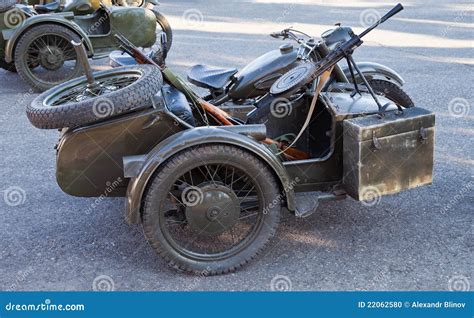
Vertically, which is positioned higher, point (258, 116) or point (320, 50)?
point (320, 50)

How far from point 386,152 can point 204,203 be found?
1089mm

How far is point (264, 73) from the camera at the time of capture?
4.66 meters

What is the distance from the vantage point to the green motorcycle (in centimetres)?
795

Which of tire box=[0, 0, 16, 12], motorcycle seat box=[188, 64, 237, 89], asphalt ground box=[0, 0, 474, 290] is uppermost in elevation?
motorcycle seat box=[188, 64, 237, 89]

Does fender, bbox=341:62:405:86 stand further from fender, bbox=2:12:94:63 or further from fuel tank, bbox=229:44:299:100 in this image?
fender, bbox=2:12:94:63

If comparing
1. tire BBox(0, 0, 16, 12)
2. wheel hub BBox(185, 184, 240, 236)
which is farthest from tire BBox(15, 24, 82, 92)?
wheel hub BBox(185, 184, 240, 236)

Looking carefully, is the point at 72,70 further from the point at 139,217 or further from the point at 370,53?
the point at 139,217

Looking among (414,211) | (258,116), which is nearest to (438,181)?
(414,211)

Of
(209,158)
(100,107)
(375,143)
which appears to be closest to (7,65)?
(100,107)

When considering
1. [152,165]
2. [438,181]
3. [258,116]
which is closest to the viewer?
[152,165]

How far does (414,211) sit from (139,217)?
1.95m

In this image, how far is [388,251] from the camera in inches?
163

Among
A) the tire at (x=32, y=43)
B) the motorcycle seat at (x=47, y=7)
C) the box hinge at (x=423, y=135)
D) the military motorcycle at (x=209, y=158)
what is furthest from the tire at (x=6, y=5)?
the box hinge at (x=423, y=135)

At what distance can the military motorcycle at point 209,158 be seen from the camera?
378 centimetres
